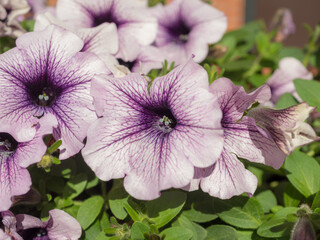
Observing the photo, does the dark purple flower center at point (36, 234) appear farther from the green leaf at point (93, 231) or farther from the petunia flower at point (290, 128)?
the petunia flower at point (290, 128)

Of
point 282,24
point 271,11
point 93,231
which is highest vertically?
point 282,24

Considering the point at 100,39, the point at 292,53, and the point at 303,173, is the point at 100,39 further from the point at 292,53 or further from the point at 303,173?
the point at 292,53

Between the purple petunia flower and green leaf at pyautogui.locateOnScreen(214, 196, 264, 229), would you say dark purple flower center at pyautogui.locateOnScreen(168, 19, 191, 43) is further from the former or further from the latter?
green leaf at pyautogui.locateOnScreen(214, 196, 264, 229)

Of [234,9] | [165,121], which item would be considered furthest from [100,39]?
[234,9]

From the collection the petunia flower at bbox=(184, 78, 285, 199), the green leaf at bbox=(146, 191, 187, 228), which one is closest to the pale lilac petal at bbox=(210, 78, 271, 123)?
the petunia flower at bbox=(184, 78, 285, 199)

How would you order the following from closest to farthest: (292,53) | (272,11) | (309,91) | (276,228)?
(276,228)
(309,91)
(292,53)
(272,11)

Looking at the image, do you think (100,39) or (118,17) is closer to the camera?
(100,39)

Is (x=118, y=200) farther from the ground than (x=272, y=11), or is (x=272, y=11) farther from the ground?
(x=118, y=200)
